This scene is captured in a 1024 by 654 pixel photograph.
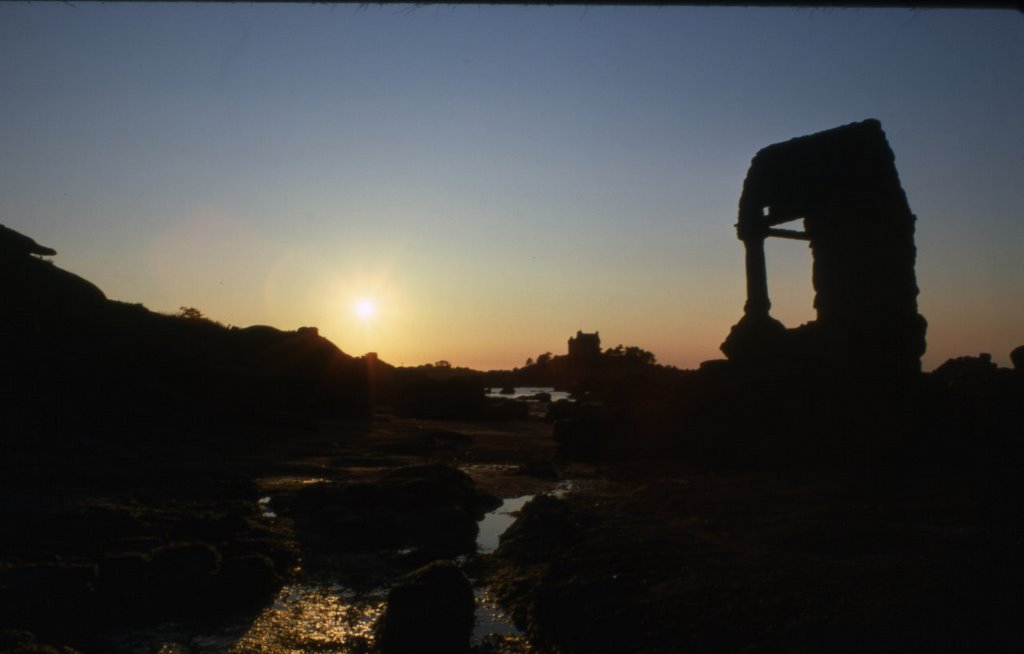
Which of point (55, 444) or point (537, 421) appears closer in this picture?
point (55, 444)

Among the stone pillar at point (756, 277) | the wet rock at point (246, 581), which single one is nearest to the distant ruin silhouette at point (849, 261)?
the stone pillar at point (756, 277)

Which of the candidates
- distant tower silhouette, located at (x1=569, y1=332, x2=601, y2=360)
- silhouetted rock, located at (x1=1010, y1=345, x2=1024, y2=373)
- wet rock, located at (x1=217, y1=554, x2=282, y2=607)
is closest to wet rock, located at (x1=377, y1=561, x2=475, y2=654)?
wet rock, located at (x1=217, y1=554, x2=282, y2=607)

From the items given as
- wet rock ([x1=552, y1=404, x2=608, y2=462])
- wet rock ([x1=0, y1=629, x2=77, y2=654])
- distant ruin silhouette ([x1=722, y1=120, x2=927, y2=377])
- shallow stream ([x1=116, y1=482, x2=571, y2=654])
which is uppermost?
distant ruin silhouette ([x1=722, y1=120, x2=927, y2=377])

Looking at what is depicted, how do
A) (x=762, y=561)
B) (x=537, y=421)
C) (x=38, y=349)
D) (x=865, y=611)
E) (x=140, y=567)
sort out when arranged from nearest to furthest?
(x=865, y=611) → (x=762, y=561) → (x=140, y=567) → (x=38, y=349) → (x=537, y=421)

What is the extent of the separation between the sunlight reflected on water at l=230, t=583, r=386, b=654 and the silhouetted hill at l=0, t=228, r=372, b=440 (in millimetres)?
8351

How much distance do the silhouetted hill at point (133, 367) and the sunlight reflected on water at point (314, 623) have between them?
835cm

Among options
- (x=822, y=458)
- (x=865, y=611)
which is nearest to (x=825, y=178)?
(x=822, y=458)

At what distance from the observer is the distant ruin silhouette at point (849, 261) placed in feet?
42.8

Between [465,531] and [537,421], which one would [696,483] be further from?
[537,421]

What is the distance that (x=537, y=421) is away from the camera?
3052cm

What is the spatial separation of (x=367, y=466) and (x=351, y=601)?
791 centimetres

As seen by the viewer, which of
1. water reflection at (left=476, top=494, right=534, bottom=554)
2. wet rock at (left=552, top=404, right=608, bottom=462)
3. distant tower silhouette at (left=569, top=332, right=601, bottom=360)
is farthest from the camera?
distant tower silhouette at (left=569, top=332, right=601, bottom=360)

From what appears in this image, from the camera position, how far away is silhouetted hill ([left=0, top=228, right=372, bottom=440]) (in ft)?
48.0

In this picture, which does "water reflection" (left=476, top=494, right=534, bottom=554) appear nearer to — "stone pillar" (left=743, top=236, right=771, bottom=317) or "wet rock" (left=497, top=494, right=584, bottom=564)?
"wet rock" (left=497, top=494, right=584, bottom=564)
